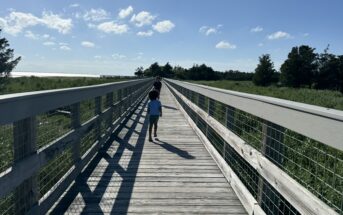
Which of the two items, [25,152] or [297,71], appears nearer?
[25,152]

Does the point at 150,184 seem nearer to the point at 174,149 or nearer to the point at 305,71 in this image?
the point at 174,149

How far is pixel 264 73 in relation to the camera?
120812mm

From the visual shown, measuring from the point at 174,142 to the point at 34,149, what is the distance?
17.8ft

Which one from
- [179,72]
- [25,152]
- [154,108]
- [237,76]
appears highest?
[179,72]

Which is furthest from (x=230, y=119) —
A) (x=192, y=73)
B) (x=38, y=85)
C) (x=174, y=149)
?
(x=192, y=73)

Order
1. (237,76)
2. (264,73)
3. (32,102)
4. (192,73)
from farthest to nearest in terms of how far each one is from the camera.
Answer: (237,76)
(192,73)
(264,73)
(32,102)

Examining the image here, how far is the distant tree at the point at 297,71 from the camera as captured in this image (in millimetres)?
103812

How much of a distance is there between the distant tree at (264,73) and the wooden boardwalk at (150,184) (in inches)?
4550

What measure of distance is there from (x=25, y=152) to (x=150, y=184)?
230 cm

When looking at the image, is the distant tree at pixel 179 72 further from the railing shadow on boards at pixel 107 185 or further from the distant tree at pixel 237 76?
the railing shadow on boards at pixel 107 185

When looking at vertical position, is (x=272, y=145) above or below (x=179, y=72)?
below

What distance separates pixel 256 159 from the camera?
3736mm

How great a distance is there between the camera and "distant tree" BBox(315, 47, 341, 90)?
108 metres

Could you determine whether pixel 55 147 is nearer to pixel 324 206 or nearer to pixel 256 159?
pixel 256 159
